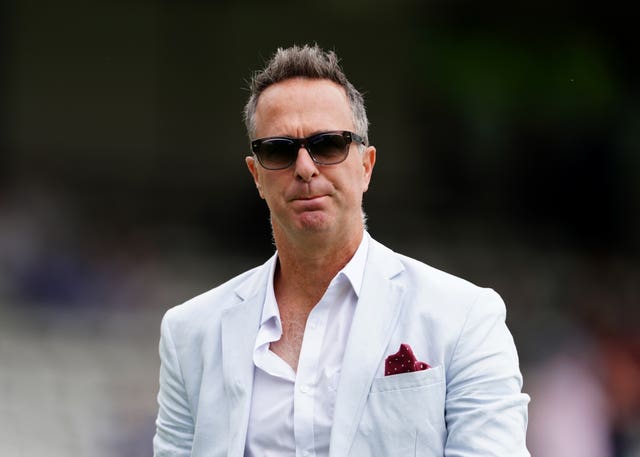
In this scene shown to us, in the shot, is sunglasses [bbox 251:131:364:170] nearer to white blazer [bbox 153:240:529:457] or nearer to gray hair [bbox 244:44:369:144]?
gray hair [bbox 244:44:369:144]

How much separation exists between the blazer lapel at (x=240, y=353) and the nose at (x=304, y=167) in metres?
0.33

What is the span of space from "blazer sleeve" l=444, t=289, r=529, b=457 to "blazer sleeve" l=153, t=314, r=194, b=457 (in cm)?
69

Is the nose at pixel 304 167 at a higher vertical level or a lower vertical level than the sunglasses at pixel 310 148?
lower

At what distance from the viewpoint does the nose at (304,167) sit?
8.03ft

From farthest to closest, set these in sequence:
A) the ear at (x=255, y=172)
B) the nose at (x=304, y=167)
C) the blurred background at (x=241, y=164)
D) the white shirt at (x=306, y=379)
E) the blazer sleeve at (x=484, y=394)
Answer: the blurred background at (x=241, y=164) < the ear at (x=255, y=172) < the nose at (x=304, y=167) < the white shirt at (x=306, y=379) < the blazer sleeve at (x=484, y=394)

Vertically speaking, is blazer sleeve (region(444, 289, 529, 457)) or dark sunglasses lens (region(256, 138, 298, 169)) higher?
dark sunglasses lens (region(256, 138, 298, 169))

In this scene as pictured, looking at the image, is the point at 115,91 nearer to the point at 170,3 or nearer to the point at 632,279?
the point at 170,3

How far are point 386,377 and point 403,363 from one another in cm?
5

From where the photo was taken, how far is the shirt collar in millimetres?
2498

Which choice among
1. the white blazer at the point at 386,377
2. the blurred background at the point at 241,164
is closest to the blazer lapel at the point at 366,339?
the white blazer at the point at 386,377

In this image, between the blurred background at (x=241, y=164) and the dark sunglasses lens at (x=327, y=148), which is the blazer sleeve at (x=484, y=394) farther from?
the blurred background at (x=241, y=164)

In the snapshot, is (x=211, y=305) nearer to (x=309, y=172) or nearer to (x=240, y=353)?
(x=240, y=353)

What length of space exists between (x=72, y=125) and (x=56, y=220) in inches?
73.1

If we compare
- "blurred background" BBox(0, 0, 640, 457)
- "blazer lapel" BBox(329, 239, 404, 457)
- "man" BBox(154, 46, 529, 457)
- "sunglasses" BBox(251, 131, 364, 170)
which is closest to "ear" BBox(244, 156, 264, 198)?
"man" BBox(154, 46, 529, 457)
